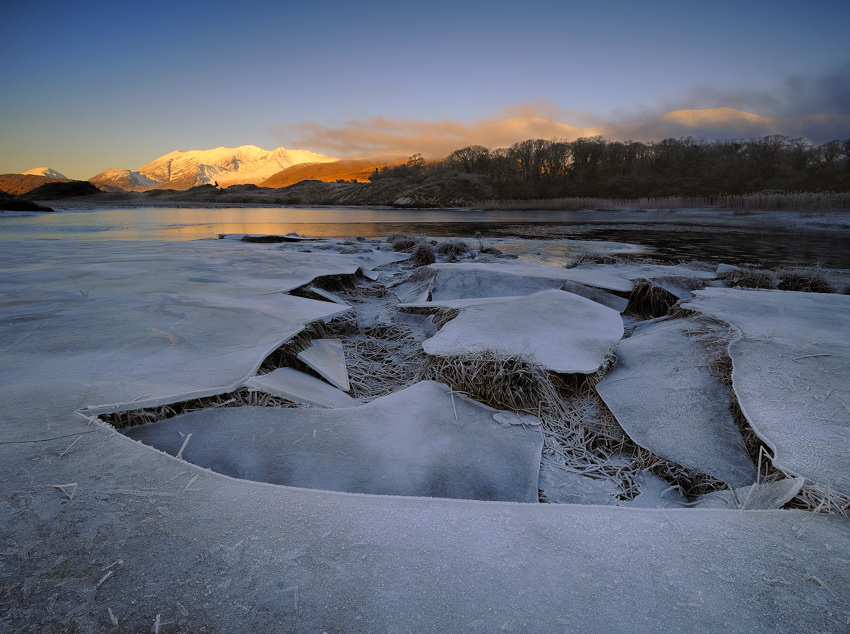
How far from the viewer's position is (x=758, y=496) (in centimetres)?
125

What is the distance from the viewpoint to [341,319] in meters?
3.55

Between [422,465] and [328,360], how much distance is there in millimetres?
1211

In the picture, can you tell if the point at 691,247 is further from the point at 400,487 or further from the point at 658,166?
the point at 658,166

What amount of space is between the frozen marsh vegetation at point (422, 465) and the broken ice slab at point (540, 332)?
0.09ft

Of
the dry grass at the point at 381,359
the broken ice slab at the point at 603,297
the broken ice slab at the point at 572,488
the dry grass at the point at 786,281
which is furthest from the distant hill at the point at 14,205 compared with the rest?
the dry grass at the point at 786,281

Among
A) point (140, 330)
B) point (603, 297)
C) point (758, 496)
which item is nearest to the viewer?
point (758, 496)

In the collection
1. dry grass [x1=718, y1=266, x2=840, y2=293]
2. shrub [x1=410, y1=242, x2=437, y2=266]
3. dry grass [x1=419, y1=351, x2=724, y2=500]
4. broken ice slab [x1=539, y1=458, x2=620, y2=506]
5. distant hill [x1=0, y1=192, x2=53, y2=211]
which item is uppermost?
distant hill [x1=0, y1=192, x2=53, y2=211]

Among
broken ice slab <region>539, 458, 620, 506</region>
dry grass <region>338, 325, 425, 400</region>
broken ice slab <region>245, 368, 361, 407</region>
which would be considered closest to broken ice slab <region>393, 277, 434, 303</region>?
dry grass <region>338, 325, 425, 400</region>

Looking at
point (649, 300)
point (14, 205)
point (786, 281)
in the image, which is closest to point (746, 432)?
point (649, 300)

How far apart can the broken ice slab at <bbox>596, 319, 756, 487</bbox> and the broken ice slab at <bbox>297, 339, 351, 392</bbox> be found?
147cm

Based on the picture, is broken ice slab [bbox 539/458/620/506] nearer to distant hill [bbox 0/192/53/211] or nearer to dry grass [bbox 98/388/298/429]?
dry grass [bbox 98/388/298/429]

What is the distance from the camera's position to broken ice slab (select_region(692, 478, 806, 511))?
1.13 meters

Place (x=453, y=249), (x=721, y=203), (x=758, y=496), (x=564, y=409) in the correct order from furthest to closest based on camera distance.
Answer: (x=721, y=203)
(x=453, y=249)
(x=564, y=409)
(x=758, y=496)

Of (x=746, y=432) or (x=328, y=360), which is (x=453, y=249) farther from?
(x=746, y=432)
